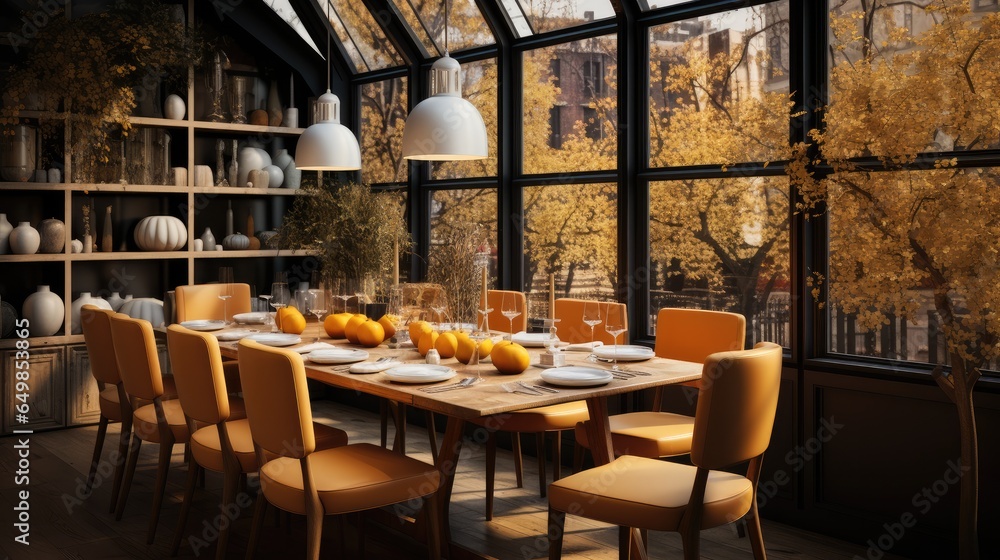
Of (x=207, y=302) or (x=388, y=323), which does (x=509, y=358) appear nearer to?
(x=388, y=323)

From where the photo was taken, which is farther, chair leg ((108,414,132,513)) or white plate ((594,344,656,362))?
chair leg ((108,414,132,513))

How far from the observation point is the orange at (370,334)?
364 cm

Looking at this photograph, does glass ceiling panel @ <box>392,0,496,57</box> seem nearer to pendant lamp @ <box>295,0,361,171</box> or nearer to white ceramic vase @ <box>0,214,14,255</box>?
pendant lamp @ <box>295,0,361,171</box>

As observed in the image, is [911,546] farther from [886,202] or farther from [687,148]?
[687,148]

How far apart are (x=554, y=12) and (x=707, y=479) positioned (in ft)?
10.5

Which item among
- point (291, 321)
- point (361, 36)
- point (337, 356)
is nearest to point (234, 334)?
point (291, 321)

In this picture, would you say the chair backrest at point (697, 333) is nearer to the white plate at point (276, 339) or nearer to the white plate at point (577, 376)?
the white plate at point (577, 376)

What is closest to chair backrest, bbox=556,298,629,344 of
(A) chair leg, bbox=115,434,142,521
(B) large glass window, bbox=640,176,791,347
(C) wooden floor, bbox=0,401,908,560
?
(B) large glass window, bbox=640,176,791,347

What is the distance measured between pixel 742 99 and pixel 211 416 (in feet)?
8.75

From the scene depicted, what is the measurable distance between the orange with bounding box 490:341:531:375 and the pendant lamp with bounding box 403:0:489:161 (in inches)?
29.4

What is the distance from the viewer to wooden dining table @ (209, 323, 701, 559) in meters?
2.64

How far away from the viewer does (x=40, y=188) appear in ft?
17.9

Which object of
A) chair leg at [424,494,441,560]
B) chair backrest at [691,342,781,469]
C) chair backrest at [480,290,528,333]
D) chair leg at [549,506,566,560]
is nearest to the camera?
chair backrest at [691,342,781,469]

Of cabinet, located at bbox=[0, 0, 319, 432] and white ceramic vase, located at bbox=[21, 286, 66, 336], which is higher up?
cabinet, located at bbox=[0, 0, 319, 432]
